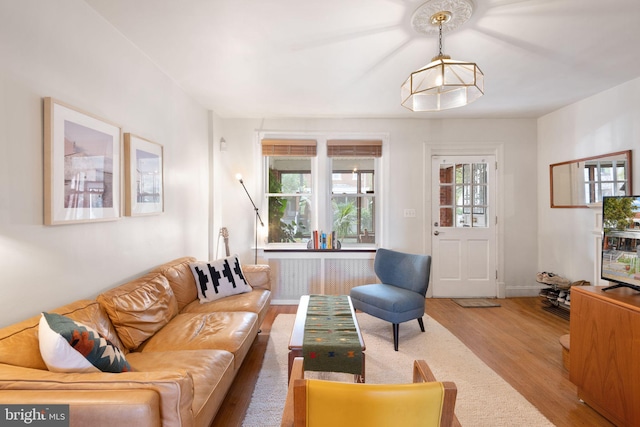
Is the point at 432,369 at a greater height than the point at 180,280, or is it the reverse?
the point at 180,280

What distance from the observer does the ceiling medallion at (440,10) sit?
181 centimetres

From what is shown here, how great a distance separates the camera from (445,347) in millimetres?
2775

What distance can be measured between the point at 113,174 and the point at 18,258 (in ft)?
2.67

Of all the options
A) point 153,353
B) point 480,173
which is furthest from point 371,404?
point 480,173

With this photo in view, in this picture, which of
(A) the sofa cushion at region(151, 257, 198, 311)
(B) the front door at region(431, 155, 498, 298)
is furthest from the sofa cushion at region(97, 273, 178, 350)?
(B) the front door at region(431, 155, 498, 298)

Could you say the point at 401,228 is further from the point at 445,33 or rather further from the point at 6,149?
the point at 6,149

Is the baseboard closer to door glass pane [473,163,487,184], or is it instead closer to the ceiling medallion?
door glass pane [473,163,487,184]

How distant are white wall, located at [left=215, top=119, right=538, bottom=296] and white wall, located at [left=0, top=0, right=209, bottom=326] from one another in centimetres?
137

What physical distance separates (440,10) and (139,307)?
2721mm

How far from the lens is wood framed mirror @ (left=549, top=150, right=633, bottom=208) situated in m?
3.07

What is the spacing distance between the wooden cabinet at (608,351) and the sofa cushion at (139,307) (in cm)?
286

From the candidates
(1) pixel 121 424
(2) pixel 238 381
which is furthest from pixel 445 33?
(2) pixel 238 381

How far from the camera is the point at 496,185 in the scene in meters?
4.21

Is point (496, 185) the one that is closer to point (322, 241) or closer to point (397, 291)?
point (397, 291)
